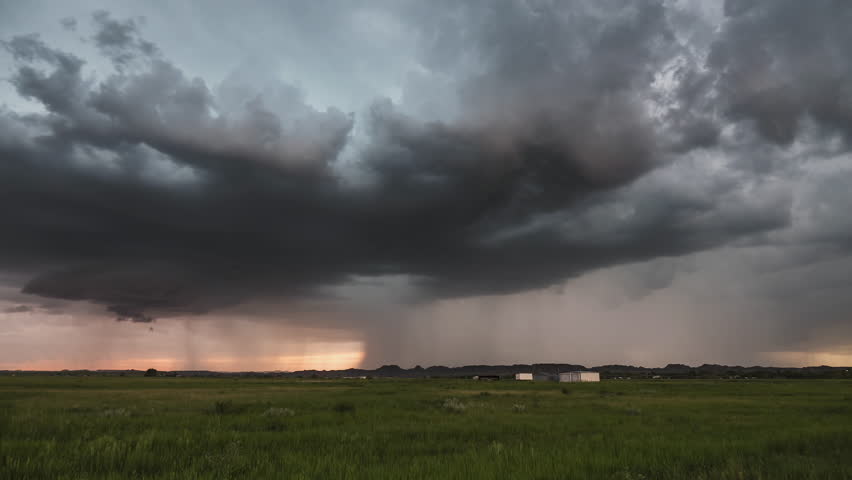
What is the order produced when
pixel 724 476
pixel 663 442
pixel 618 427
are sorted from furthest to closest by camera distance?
pixel 618 427 < pixel 663 442 < pixel 724 476

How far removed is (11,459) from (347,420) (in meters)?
10.8

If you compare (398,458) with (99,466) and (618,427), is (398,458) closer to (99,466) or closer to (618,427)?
(99,466)

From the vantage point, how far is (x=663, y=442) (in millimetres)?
11719

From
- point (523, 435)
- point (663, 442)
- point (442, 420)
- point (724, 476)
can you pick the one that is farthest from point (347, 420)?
point (724, 476)

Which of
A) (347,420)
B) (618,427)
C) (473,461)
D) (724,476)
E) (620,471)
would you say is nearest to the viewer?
(724,476)

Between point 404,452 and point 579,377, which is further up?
point 404,452

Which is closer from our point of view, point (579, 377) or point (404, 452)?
point (404, 452)

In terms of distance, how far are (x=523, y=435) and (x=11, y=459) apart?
449 inches

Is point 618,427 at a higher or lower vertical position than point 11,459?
lower

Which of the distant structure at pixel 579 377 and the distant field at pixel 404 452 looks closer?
the distant field at pixel 404 452

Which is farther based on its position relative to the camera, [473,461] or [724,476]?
[473,461]

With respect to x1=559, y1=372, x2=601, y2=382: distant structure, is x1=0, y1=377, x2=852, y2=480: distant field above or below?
above

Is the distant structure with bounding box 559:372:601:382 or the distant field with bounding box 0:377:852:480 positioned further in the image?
→ the distant structure with bounding box 559:372:601:382

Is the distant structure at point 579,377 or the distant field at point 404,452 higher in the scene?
the distant field at point 404,452
